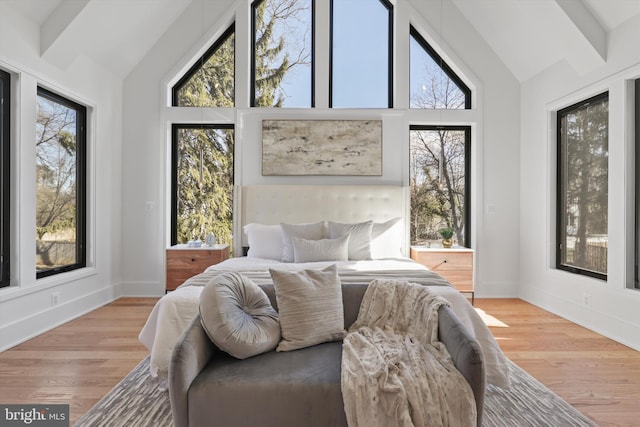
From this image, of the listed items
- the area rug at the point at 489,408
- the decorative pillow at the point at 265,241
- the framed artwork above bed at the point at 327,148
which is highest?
the framed artwork above bed at the point at 327,148

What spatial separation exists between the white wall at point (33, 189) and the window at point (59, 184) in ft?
0.33

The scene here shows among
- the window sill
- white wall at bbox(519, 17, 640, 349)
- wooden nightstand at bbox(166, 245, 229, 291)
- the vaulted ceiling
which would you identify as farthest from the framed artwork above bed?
the window sill

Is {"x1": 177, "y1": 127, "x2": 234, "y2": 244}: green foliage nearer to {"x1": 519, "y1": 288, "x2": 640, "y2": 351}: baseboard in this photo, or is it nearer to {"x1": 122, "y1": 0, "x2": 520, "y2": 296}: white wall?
{"x1": 122, "y1": 0, "x2": 520, "y2": 296}: white wall

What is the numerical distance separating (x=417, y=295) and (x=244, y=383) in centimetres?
100

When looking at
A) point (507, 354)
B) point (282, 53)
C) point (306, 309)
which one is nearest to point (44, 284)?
point (306, 309)

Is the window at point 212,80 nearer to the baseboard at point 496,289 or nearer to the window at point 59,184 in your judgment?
the window at point 59,184

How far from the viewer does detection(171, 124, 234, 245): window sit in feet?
16.4

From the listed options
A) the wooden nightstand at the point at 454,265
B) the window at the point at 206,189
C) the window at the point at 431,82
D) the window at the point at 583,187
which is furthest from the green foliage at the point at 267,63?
the window at the point at 583,187

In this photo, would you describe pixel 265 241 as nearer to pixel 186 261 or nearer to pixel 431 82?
pixel 186 261

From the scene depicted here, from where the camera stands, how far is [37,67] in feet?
11.4

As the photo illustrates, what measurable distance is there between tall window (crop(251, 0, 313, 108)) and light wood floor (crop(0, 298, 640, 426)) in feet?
9.64

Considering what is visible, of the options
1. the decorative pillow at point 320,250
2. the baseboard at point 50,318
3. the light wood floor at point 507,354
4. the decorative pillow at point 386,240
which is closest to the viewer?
the light wood floor at point 507,354

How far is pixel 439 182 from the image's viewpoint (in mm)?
5062

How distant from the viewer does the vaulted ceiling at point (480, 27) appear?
3514mm
